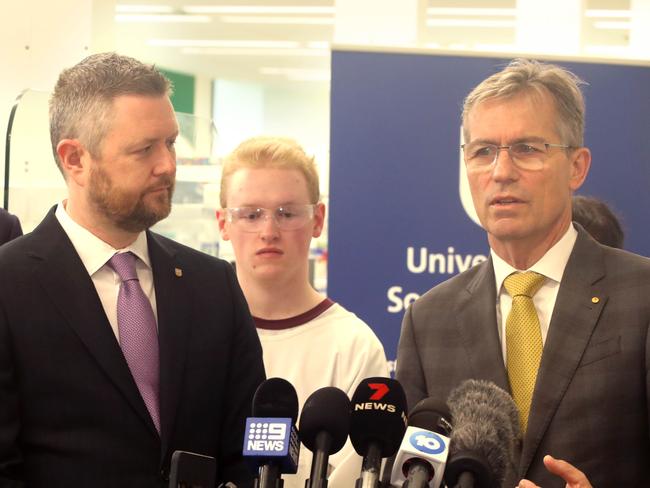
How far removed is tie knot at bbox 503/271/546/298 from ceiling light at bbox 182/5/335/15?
9.75 meters

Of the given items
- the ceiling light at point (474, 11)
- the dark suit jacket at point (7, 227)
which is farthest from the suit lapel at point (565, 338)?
the ceiling light at point (474, 11)

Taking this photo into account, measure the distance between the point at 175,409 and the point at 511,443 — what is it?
644mm

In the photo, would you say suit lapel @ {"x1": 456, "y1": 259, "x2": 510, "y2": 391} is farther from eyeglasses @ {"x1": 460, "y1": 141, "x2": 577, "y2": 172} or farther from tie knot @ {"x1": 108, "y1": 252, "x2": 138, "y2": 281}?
tie knot @ {"x1": 108, "y1": 252, "x2": 138, "y2": 281}

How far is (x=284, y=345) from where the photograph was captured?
8.03 ft

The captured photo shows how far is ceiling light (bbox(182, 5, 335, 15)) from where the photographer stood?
38.0 feet

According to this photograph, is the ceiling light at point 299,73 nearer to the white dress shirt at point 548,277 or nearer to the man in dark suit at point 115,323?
the white dress shirt at point 548,277

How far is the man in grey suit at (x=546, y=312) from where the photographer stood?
1960mm

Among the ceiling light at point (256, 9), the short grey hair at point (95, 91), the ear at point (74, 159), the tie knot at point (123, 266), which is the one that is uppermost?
the ceiling light at point (256, 9)

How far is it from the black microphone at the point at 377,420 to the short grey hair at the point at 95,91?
800mm

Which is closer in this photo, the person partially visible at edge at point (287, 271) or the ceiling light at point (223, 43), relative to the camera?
the person partially visible at edge at point (287, 271)

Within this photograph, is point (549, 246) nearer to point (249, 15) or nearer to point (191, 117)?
point (191, 117)

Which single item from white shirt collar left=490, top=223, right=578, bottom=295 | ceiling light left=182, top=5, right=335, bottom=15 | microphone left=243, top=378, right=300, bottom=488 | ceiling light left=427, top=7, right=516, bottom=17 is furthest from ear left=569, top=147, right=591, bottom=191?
ceiling light left=182, top=5, right=335, bottom=15

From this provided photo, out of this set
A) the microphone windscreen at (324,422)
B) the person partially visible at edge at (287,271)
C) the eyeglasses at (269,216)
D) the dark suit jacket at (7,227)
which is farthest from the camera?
the dark suit jacket at (7,227)

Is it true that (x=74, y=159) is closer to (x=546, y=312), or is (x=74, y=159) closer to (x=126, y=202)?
(x=126, y=202)
